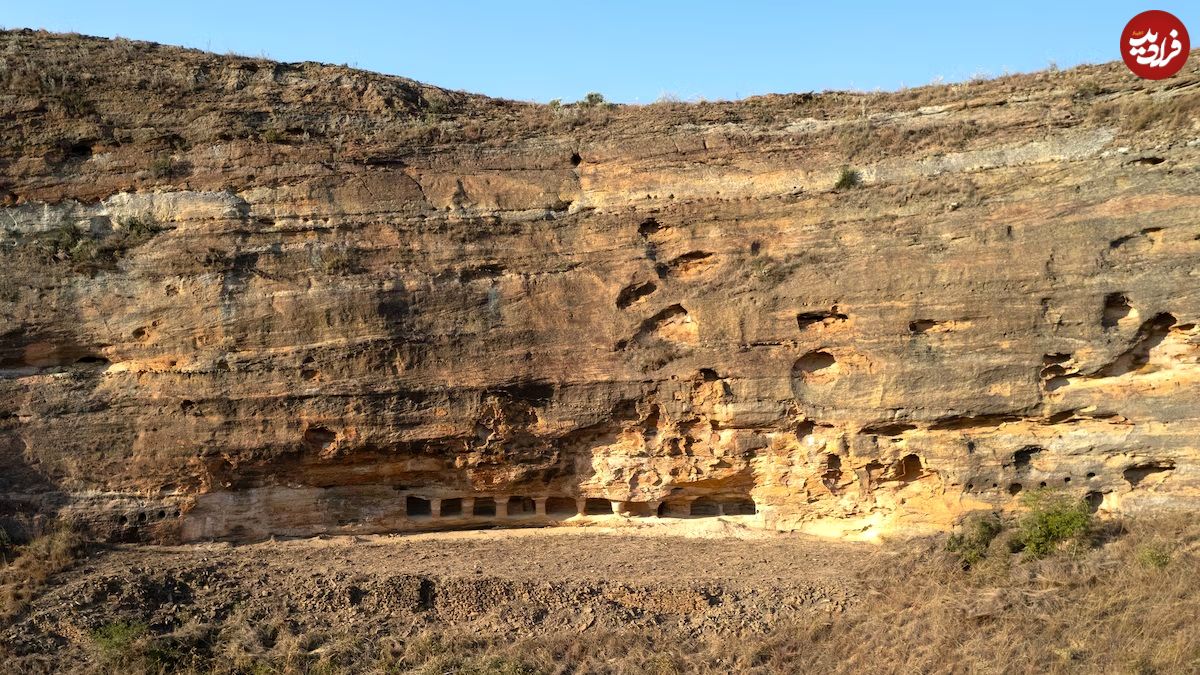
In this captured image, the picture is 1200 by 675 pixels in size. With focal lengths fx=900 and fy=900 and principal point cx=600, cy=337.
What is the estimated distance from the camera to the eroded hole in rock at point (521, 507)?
435 inches

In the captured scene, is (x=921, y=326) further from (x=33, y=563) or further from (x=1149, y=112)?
(x=33, y=563)

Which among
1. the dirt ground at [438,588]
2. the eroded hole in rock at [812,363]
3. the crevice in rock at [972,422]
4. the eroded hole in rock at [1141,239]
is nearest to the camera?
the dirt ground at [438,588]

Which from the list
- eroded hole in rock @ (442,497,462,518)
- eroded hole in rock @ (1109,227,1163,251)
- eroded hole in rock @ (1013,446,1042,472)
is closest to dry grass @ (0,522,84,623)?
eroded hole in rock @ (442,497,462,518)

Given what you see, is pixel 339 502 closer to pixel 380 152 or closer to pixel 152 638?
pixel 152 638

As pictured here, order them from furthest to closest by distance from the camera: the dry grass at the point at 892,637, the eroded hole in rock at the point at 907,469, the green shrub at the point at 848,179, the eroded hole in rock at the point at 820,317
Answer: the green shrub at the point at 848,179, the eroded hole in rock at the point at 820,317, the eroded hole in rock at the point at 907,469, the dry grass at the point at 892,637

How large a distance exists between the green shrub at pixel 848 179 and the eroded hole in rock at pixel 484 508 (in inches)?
220

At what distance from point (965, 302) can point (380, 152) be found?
23.1 feet

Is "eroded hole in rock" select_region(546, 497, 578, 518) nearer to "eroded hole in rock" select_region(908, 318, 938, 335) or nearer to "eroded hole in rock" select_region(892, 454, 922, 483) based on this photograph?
"eroded hole in rock" select_region(892, 454, 922, 483)

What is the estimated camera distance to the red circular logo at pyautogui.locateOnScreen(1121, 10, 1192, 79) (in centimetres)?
994

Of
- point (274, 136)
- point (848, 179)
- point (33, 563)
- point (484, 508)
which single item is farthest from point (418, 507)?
point (848, 179)

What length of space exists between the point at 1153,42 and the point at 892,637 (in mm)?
7174

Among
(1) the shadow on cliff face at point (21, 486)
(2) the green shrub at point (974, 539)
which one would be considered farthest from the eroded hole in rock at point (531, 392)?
(1) the shadow on cliff face at point (21, 486)

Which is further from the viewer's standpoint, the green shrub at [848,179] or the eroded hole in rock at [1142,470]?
the green shrub at [848,179]

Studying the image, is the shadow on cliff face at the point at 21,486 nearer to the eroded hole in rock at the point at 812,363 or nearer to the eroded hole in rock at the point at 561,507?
the eroded hole in rock at the point at 561,507
